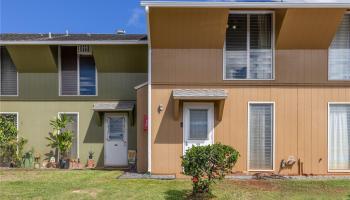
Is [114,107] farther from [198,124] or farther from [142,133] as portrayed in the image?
[198,124]

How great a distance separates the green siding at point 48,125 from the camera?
1380cm

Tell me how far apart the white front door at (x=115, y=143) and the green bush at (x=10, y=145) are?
3.08 m

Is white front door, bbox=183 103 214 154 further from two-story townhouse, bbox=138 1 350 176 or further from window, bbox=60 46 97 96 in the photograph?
window, bbox=60 46 97 96

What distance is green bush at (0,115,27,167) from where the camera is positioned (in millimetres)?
13289

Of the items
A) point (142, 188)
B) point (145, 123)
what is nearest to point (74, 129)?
point (145, 123)

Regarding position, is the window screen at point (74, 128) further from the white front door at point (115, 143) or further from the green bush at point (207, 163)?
the green bush at point (207, 163)

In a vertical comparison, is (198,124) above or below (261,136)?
above

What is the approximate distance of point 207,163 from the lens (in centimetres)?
825

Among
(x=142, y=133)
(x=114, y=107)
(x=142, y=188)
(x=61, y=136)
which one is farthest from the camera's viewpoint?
(x=114, y=107)

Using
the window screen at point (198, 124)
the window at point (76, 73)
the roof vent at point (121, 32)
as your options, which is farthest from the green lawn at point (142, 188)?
the roof vent at point (121, 32)

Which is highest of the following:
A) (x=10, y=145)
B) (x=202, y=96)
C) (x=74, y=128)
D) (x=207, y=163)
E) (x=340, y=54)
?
(x=340, y=54)

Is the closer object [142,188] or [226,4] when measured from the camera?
[142,188]

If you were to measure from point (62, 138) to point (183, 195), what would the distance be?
6205 mm

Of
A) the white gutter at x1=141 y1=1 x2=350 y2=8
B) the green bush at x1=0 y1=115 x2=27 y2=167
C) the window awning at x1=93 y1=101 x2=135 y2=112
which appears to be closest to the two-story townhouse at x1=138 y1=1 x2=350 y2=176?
the white gutter at x1=141 y1=1 x2=350 y2=8
